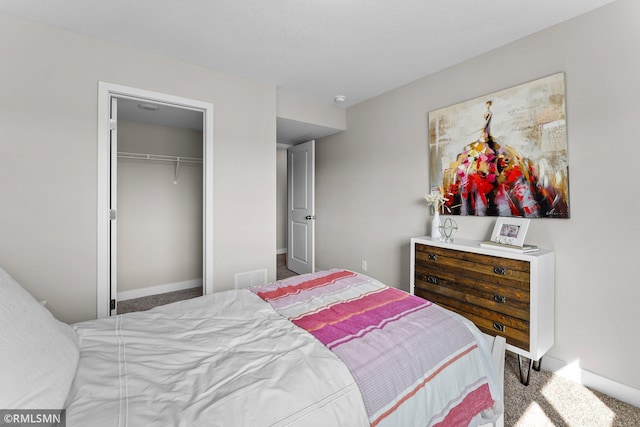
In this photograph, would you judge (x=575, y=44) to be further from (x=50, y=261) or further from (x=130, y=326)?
(x=50, y=261)

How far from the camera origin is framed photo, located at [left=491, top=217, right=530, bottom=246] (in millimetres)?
2100

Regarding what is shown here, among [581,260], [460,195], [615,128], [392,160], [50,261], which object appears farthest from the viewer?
[392,160]

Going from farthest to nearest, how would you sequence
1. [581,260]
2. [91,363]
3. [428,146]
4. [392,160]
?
[392,160], [428,146], [581,260], [91,363]

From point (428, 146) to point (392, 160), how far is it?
19.2 inches

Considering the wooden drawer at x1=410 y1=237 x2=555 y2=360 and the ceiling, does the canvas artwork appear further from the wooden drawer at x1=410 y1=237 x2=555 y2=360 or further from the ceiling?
the ceiling

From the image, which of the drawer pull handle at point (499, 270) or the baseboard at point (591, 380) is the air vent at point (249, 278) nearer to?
the drawer pull handle at point (499, 270)

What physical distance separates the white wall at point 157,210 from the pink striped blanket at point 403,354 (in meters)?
2.75

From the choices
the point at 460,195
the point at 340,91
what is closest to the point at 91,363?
the point at 460,195

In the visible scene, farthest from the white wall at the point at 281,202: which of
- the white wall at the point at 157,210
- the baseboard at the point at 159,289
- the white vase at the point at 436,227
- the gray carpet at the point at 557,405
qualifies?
the gray carpet at the point at 557,405

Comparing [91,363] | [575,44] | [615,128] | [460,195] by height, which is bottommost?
[91,363]

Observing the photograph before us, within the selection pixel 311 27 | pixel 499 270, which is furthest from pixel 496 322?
pixel 311 27

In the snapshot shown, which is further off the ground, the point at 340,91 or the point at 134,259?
the point at 340,91

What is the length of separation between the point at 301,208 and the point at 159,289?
226 centimetres

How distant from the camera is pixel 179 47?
2.38 metres
